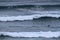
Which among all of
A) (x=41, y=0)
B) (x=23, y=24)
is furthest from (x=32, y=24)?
(x=41, y=0)

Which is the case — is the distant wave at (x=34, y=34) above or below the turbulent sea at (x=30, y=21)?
below

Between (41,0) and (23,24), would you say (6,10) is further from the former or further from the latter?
(41,0)

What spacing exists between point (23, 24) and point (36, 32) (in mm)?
123

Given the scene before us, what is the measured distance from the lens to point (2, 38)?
3.58 feet

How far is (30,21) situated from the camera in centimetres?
104

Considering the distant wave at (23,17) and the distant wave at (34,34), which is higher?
the distant wave at (23,17)

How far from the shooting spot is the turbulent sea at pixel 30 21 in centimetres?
101

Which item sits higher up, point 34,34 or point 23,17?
point 23,17

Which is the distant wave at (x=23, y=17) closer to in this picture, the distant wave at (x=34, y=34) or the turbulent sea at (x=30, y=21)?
the turbulent sea at (x=30, y=21)

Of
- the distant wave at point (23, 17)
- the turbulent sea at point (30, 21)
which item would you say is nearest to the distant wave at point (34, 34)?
the turbulent sea at point (30, 21)

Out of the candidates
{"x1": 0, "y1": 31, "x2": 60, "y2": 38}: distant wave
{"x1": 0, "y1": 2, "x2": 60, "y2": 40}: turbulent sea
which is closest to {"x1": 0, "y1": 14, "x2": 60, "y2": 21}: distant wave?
{"x1": 0, "y1": 2, "x2": 60, "y2": 40}: turbulent sea

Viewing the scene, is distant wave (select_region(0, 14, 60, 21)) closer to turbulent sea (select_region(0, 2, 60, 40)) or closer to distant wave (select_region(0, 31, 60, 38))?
turbulent sea (select_region(0, 2, 60, 40))

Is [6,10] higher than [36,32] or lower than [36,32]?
higher

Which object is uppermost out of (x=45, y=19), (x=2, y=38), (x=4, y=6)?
(x=4, y=6)
